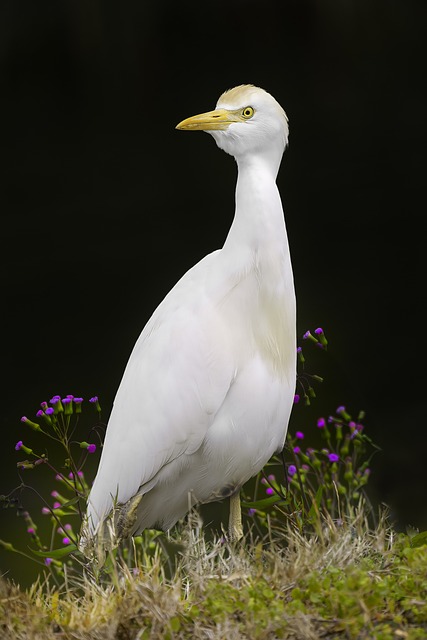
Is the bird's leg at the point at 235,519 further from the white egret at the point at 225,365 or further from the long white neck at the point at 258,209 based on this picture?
the long white neck at the point at 258,209

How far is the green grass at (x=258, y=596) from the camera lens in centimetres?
169

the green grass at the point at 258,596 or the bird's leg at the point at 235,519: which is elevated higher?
the green grass at the point at 258,596

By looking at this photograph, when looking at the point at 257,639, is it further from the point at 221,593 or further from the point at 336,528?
the point at 336,528

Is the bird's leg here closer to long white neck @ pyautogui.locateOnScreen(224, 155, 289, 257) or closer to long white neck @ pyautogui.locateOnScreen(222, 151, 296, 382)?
long white neck @ pyautogui.locateOnScreen(222, 151, 296, 382)

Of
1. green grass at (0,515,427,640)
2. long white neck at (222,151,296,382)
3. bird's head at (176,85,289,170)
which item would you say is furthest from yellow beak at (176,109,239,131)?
green grass at (0,515,427,640)

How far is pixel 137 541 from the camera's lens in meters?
2.46

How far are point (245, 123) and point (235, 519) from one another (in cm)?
97

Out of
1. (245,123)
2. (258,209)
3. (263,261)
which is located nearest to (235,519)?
(263,261)

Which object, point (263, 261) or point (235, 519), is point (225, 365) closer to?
point (263, 261)

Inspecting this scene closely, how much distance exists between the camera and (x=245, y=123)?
7.47 feet

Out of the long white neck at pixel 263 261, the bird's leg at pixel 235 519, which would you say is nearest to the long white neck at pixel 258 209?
the long white neck at pixel 263 261

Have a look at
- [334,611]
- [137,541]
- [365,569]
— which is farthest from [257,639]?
[137,541]

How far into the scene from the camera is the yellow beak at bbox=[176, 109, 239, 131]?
227 cm

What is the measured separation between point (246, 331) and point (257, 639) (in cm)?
84
